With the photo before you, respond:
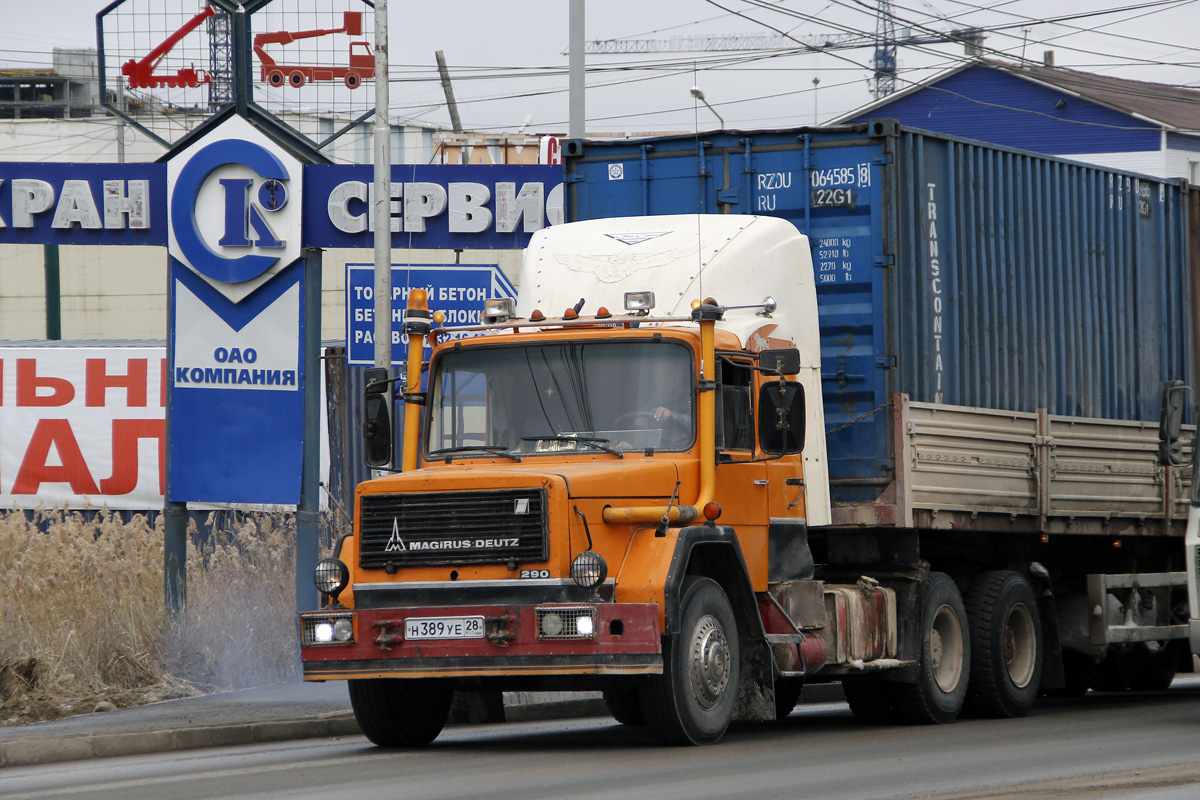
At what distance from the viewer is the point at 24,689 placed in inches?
503

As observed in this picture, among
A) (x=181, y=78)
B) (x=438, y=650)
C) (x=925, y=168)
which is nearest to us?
(x=438, y=650)

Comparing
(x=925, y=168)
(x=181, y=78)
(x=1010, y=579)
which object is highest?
(x=181, y=78)

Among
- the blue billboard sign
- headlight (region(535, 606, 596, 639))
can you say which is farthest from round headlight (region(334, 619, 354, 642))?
the blue billboard sign

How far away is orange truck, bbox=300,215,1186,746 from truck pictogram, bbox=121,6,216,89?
676 cm

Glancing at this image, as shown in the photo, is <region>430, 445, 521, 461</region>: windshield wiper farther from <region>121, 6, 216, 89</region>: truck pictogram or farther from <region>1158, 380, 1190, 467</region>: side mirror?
<region>121, 6, 216, 89</region>: truck pictogram

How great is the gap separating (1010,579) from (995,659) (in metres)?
0.74

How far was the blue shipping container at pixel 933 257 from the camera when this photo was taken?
12125 mm

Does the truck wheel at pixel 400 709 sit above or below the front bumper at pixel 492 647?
below

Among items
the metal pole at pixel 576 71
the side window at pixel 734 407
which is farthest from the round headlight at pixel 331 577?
the metal pole at pixel 576 71

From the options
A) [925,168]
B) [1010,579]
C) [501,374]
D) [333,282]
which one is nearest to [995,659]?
[1010,579]

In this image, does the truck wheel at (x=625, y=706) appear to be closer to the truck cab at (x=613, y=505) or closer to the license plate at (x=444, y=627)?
the truck cab at (x=613, y=505)

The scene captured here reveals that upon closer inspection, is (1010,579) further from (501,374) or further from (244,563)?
(244,563)

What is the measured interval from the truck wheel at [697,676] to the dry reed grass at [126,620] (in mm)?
5177

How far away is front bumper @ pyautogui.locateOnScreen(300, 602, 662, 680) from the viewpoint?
9414 mm
